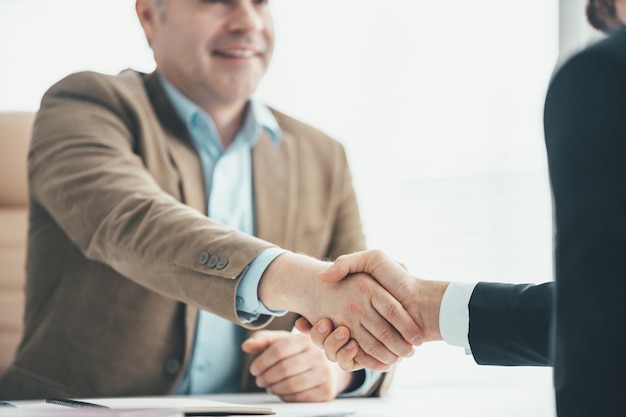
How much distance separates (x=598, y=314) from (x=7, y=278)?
167 centimetres

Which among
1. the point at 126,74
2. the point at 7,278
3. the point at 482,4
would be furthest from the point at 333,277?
the point at 482,4

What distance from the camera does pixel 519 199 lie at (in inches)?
91.0

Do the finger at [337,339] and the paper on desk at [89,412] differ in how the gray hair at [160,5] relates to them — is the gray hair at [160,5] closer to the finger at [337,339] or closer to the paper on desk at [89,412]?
the finger at [337,339]

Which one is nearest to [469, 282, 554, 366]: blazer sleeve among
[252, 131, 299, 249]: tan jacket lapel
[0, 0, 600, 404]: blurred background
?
[252, 131, 299, 249]: tan jacket lapel

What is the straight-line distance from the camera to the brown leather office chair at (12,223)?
187 centimetres

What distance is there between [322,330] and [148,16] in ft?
3.51

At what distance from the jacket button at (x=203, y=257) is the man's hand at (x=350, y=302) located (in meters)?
0.09

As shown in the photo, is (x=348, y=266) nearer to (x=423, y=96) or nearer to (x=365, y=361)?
(x=365, y=361)

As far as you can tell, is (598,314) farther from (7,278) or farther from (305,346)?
(7,278)

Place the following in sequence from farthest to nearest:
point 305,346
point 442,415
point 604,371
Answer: point 305,346 < point 442,415 < point 604,371

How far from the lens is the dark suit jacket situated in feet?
1.97

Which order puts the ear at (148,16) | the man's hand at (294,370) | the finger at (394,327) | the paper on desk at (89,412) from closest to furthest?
1. the paper on desk at (89,412)
2. the finger at (394,327)
3. the man's hand at (294,370)
4. the ear at (148,16)

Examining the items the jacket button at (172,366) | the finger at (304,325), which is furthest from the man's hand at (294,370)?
the jacket button at (172,366)

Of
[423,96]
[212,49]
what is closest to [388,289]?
[212,49]
